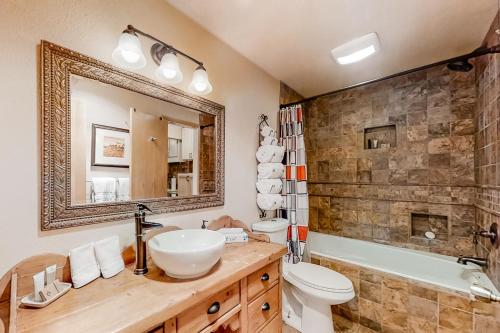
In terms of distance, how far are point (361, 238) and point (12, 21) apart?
3.17 meters

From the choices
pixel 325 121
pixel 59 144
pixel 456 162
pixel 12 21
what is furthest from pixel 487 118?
pixel 12 21

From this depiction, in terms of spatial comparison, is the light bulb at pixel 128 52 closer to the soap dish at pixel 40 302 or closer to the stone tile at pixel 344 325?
the soap dish at pixel 40 302

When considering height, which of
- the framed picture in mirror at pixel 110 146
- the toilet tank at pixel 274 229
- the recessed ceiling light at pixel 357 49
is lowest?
the toilet tank at pixel 274 229

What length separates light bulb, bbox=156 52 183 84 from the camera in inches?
50.6

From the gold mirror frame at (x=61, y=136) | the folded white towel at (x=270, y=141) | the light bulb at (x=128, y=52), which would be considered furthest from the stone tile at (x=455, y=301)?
the light bulb at (x=128, y=52)

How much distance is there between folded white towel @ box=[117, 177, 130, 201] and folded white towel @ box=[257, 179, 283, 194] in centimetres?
116

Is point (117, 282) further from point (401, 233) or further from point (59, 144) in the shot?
point (401, 233)

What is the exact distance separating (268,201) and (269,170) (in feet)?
0.95

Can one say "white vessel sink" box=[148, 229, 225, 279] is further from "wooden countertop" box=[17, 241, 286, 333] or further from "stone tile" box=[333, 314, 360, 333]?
"stone tile" box=[333, 314, 360, 333]

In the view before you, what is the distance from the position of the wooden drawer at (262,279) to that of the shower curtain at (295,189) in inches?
30.0

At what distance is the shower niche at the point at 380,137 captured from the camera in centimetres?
245

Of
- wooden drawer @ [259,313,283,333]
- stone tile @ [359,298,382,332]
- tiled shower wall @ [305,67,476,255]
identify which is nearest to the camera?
wooden drawer @ [259,313,283,333]

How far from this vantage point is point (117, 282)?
946 mm

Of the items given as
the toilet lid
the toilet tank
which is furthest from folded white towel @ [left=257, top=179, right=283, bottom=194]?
the toilet lid
